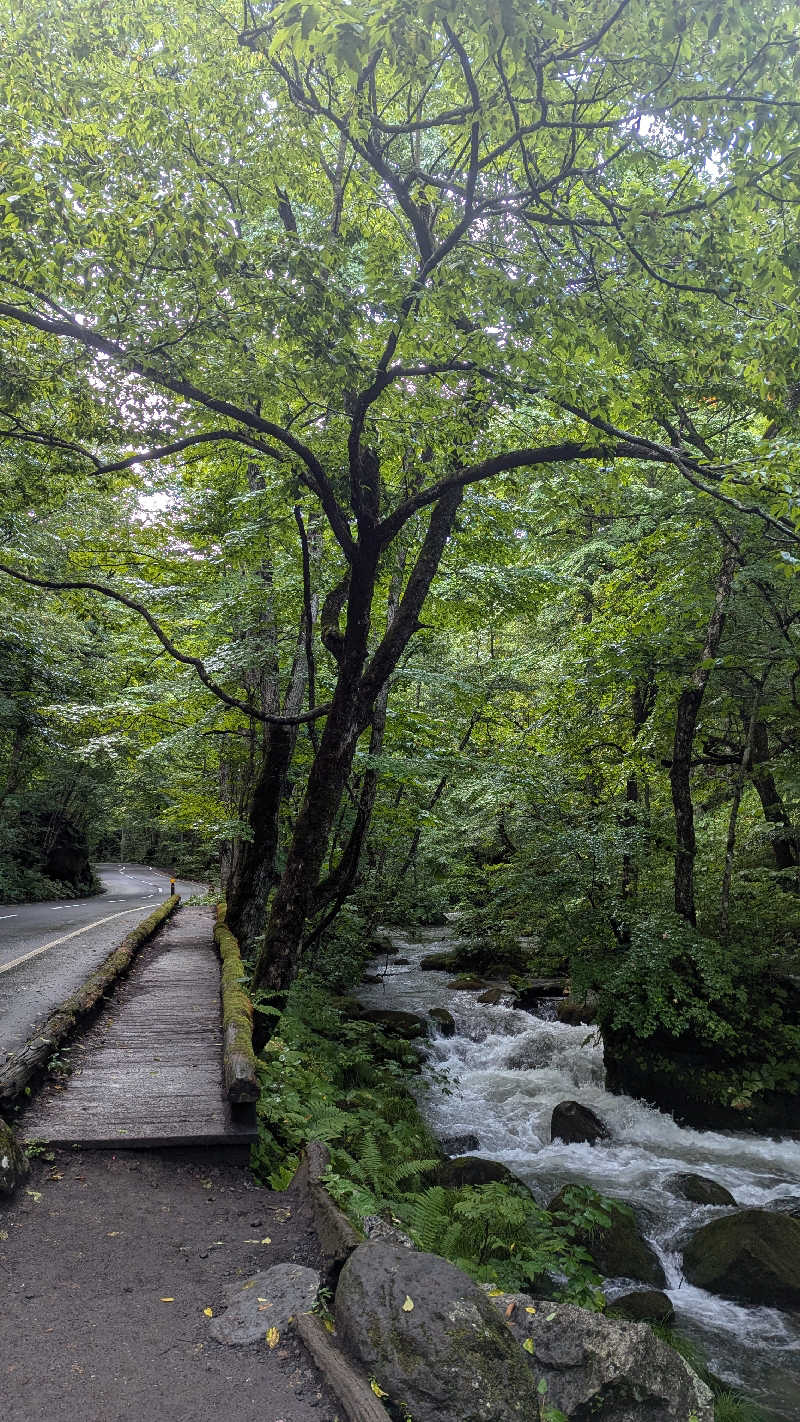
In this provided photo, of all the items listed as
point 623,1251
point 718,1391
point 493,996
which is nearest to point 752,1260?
point 623,1251

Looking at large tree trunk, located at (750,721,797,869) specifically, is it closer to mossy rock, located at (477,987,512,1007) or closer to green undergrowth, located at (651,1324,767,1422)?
mossy rock, located at (477,987,512,1007)

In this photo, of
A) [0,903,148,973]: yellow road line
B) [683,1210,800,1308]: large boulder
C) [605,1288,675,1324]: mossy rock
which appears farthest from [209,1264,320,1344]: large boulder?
[0,903,148,973]: yellow road line

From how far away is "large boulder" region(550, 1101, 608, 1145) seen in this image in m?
10.3

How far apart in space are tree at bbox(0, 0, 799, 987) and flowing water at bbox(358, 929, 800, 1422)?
7180 millimetres

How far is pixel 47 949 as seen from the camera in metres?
13.4

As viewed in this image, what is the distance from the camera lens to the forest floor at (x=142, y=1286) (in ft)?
9.87

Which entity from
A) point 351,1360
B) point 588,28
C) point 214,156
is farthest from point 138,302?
point 351,1360

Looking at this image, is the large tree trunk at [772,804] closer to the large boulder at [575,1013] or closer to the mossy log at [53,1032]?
the large boulder at [575,1013]

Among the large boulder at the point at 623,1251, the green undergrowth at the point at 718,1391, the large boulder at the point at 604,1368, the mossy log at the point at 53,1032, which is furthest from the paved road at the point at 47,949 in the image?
the green undergrowth at the point at 718,1391

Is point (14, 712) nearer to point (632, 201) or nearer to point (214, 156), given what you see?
point (214, 156)

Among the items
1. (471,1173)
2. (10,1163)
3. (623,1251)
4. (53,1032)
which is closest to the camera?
(10,1163)

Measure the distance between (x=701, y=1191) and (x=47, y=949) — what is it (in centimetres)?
1117

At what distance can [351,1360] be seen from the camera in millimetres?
3250

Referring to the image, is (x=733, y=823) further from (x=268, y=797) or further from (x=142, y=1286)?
(x=142, y=1286)
